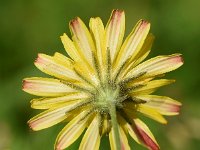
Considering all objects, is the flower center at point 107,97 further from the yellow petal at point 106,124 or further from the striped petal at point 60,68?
the striped petal at point 60,68

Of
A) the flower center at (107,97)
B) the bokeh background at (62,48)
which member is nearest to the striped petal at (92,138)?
the flower center at (107,97)

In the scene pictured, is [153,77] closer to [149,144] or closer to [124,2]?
[149,144]

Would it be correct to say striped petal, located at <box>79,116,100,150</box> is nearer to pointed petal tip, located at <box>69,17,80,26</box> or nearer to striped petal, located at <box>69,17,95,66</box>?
striped petal, located at <box>69,17,95,66</box>

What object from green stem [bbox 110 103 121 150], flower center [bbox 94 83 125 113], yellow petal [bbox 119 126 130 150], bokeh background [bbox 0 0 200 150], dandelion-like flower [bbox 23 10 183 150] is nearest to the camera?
green stem [bbox 110 103 121 150]

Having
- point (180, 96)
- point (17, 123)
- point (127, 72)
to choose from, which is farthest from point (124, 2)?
point (127, 72)

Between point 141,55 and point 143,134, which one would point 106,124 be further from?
point 141,55

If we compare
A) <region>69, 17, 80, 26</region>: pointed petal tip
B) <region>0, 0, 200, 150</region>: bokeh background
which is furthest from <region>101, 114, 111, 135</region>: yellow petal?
<region>0, 0, 200, 150</region>: bokeh background

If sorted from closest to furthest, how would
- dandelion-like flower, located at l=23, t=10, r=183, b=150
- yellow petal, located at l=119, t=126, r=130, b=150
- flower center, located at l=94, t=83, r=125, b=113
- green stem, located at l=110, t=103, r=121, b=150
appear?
green stem, located at l=110, t=103, r=121, b=150 < flower center, located at l=94, t=83, r=125, b=113 < dandelion-like flower, located at l=23, t=10, r=183, b=150 < yellow petal, located at l=119, t=126, r=130, b=150
